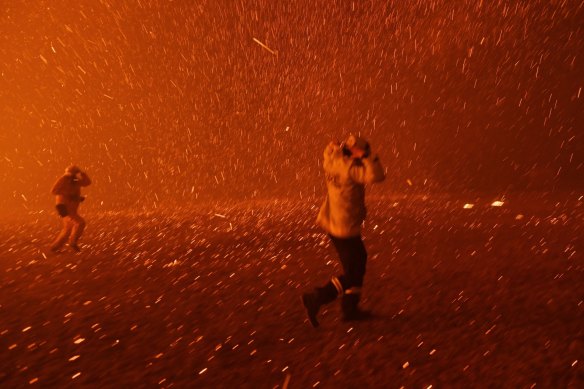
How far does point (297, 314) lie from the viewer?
19.0 feet

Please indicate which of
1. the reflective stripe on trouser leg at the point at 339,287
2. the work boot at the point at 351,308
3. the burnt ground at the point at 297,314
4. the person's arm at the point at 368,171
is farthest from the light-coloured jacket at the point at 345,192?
the burnt ground at the point at 297,314

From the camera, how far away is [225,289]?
23.5ft

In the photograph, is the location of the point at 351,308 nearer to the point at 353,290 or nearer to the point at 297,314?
the point at 353,290

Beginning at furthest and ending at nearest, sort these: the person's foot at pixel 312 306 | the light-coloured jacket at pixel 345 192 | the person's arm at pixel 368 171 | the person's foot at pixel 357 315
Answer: the person's foot at pixel 357 315, the person's foot at pixel 312 306, the light-coloured jacket at pixel 345 192, the person's arm at pixel 368 171

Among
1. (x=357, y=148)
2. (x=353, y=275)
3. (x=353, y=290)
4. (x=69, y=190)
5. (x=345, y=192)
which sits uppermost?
(x=69, y=190)

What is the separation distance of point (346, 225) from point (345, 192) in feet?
0.91

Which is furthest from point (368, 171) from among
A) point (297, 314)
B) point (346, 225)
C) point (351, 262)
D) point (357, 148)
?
point (297, 314)

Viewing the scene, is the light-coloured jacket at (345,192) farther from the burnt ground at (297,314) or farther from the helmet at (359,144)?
the burnt ground at (297,314)

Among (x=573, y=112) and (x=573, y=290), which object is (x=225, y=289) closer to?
(x=573, y=290)

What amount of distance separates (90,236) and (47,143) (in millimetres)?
32228

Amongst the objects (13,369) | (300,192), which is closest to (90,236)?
(13,369)

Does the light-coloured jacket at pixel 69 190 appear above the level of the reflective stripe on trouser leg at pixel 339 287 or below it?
above

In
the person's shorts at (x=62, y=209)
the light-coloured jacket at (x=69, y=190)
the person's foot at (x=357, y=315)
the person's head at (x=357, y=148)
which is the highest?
the light-coloured jacket at (x=69, y=190)

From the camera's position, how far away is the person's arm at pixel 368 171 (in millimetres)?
4969
